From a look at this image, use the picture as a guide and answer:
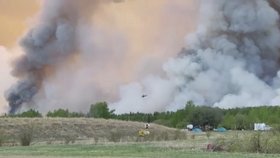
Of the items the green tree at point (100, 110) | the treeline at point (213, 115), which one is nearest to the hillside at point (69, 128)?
the treeline at point (213, 115)

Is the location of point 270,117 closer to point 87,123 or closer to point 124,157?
point 87,123

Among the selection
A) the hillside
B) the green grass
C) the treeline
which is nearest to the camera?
the green grass

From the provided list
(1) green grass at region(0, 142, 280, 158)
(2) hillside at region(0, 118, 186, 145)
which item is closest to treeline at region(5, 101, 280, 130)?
(2) hillside at region(0, 118, 186, 145)

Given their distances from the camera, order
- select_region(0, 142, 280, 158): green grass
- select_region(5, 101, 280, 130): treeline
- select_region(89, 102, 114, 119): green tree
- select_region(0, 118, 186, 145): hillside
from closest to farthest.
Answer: select_region(0, 142, 280, 158): green grass → select_region(0, 118, 186, 145): hillside → select_region(5, 101, 280, 130): treeline → select_region(89, 102, 114, 119): green tree

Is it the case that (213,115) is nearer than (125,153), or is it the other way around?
(125,153)

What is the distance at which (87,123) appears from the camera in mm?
112000

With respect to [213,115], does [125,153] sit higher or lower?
lower

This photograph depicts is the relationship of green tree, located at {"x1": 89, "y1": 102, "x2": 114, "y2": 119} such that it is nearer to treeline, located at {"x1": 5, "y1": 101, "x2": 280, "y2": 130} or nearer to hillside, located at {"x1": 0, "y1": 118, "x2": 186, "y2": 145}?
treeline, located at {"x1": 5, "y1": 101, "x2": 280, "y2": 130}

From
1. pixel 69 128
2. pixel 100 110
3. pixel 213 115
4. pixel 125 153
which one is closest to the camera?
pixel 125 153

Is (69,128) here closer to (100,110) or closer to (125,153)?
(125,153)

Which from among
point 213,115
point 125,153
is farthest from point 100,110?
point 125,153

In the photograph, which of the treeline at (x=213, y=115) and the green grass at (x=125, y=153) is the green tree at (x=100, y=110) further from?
the green grass at (x=125, y=153)

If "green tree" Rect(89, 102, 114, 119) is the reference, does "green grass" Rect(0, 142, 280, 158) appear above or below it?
below

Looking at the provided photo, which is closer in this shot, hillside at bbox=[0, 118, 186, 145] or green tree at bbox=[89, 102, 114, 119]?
hillside at bbox=[0, 118, 186, 145]
